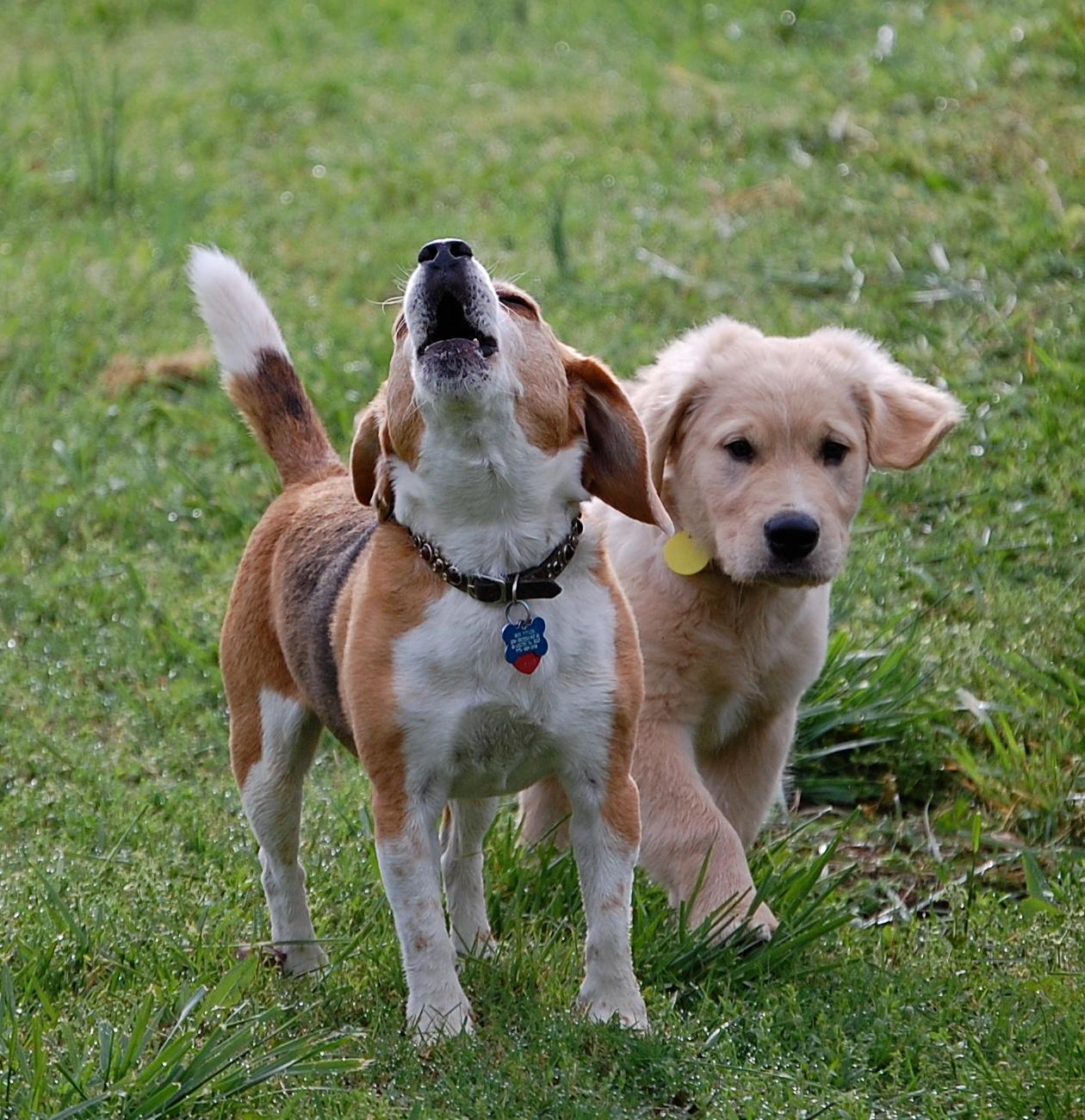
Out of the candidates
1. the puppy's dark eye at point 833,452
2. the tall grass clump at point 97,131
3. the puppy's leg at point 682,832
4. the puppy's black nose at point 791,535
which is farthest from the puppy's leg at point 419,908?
the tall grass clump at point 97,131

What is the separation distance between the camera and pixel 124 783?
4.83 metres

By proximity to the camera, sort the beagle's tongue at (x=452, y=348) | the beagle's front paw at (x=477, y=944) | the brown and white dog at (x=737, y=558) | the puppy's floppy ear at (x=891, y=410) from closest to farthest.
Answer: the beagle's tongue at (x=452, y=348)
the beagle's front paw at (x=477, y=944)
the brown and white dog at (x=737, y=558)
the puppy's floppy ear at (x=891, y=410)

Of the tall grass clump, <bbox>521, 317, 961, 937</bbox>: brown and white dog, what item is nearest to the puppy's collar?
<bbox>521, 317, 961, 937</bbox>: brown and white dog

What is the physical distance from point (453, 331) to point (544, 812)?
151 centimetres

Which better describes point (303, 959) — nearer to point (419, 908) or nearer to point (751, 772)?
point (419, 908)

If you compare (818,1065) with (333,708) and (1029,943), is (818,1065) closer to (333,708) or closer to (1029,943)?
(1029,943)

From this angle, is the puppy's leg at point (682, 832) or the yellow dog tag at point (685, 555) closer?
the puppy's leg at point (682, 832)

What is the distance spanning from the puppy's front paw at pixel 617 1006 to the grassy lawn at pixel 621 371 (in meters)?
0.06

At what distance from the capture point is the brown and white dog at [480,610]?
3.27 m

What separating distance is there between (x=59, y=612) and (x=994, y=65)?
17.6 ft

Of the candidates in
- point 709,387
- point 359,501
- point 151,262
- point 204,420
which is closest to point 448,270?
point 359,501

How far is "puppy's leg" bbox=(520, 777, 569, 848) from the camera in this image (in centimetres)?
437

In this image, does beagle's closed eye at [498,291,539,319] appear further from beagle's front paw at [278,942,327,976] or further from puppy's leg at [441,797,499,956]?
beagle's front paw at [278,942,327,976]

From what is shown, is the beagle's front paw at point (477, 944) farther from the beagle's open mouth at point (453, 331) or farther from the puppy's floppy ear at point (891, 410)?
the puppy's floppy ear at point (891, 410)
